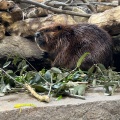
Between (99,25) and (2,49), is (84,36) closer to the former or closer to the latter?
(99,25)

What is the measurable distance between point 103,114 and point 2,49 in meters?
2.26

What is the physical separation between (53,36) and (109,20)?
59cm

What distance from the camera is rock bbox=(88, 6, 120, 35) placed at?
3473 mm

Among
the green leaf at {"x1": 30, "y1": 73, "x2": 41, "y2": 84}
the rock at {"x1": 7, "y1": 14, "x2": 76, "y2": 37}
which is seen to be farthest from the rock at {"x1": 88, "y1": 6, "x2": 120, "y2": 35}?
the green leaf at {"x1": 30, "y1": 73, "x2": 41, "y2": 84}

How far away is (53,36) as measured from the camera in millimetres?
3578

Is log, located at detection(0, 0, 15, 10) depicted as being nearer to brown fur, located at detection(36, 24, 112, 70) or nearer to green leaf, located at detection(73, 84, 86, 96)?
brown fur, located at detection(36, 24, 112, 70)

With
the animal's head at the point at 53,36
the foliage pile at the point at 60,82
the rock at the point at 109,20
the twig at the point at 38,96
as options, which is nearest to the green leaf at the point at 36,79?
the foliage pile at the point at 60,82

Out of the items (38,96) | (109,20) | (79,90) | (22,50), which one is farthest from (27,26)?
(38,96)

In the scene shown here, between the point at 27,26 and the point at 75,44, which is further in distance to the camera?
the point at 27,26

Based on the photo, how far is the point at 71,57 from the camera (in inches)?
131

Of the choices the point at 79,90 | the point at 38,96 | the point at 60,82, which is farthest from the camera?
the point at 60,82

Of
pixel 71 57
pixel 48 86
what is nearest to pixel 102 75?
pixel 48 86

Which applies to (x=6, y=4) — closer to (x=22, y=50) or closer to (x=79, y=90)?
(x=22, y=50)

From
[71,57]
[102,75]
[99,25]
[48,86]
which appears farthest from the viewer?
[99,25]
